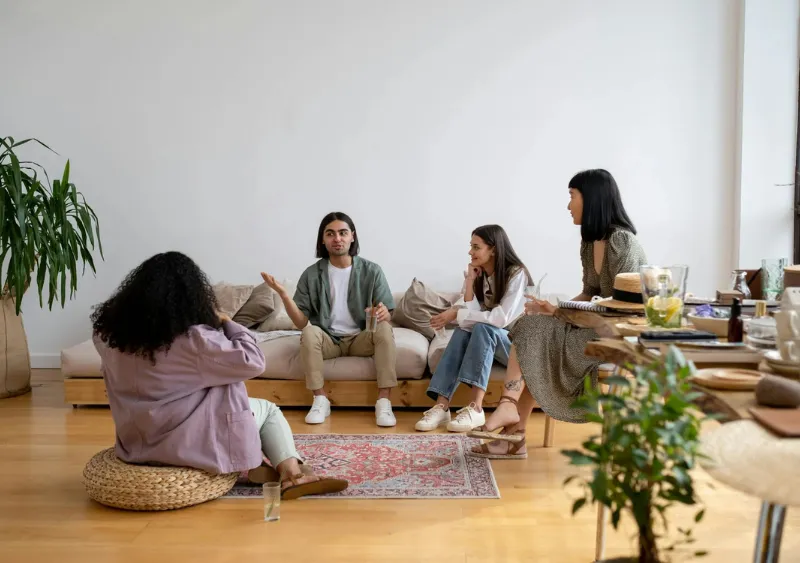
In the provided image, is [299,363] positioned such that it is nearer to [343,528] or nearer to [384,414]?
[384,414]

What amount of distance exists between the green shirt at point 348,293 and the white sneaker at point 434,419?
2.23ft

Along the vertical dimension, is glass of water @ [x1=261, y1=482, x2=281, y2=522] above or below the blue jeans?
below

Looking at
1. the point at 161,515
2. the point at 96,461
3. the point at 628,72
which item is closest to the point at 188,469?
the point at 161,515

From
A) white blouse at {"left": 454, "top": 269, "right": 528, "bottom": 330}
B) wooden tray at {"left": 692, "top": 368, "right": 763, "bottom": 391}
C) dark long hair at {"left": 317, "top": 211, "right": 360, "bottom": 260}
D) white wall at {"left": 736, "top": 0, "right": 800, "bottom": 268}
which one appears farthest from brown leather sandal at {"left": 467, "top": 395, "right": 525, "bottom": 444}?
white wall at {"left": 736, "top": 0, "right": 800, "bottom": 268}

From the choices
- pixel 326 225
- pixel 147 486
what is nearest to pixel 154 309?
pixel 147 486

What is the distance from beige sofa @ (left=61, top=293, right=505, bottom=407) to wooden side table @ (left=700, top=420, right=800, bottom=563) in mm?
2664

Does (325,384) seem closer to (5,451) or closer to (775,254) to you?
(5,451)

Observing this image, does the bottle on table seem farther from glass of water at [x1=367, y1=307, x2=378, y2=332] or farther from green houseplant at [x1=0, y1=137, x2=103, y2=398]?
green houseplant at [x1=0, y1=137, x2=103, y2=398]

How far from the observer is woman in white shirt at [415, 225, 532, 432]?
12.1 ft

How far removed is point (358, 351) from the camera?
13.4ft

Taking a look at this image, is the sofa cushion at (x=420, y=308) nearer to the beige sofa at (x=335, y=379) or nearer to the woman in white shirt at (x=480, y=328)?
the beige sofa at (x=335, y=379)

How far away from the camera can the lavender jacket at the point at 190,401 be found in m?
2.53

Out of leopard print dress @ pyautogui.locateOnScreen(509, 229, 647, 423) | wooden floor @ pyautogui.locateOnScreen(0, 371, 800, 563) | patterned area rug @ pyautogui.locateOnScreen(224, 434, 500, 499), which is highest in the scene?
leopard print dress @ pyautogui.locateOnScreen(509, 229, 647, 423)

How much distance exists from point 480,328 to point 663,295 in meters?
1.73
